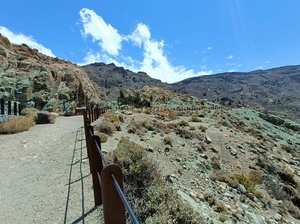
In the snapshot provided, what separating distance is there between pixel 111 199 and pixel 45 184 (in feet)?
13.5

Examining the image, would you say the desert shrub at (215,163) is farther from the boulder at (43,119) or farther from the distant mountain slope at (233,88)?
the distant mountain slope at (233,88)

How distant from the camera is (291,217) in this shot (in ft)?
28.9

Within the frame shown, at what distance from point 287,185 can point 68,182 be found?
12.4m

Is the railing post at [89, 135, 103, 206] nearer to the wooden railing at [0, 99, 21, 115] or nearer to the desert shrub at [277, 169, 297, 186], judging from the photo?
the wooden railing at [0, 99, 21, 115]

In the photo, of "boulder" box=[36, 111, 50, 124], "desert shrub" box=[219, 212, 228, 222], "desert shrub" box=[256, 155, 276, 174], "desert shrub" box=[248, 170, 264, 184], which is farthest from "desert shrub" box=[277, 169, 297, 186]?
"boulder" box=[36, 111, 50, 124]

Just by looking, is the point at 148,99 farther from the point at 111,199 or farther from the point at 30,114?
the point at 111,199

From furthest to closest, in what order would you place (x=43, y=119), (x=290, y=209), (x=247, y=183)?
(x=43, y=119) → (x=247, y=183) → (x=290, y=209)

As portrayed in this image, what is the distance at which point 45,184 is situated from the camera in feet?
17.9

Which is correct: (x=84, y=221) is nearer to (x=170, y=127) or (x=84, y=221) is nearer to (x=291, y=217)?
(x=291, y=217)

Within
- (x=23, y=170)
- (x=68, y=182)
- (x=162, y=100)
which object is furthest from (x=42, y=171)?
(x=162, y=100)

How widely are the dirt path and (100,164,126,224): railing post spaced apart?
1848mm

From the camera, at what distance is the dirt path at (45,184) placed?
4.09 metres

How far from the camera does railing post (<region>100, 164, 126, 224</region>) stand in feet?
7.36

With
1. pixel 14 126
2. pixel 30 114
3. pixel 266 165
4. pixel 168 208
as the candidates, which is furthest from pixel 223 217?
pixel 30 114
